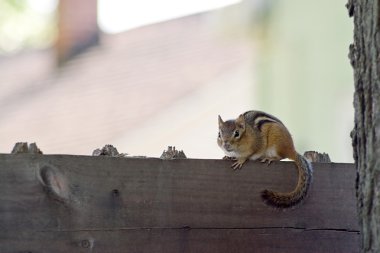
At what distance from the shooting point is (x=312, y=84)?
15.0m

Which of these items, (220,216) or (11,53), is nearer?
(220,216)

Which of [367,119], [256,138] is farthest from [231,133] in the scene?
[367,119]

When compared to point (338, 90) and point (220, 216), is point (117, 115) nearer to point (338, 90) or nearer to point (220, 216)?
point (338, 90)

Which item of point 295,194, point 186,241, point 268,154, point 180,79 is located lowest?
point 186,241

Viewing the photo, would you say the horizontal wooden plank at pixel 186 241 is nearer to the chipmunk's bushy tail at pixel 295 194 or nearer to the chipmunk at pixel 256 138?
the chipmunk's bushy tail at pixel 295 194

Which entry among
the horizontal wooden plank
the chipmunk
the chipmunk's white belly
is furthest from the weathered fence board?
the chipmunk's white belly

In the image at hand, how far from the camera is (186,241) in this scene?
7.11 ft

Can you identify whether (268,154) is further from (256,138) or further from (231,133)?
(231,133)

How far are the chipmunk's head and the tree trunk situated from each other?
1.68m

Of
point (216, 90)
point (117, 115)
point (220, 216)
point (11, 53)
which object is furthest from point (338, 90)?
point (220, 216)

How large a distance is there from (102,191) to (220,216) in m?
0.34

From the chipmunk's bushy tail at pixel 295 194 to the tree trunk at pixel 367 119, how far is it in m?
0.26

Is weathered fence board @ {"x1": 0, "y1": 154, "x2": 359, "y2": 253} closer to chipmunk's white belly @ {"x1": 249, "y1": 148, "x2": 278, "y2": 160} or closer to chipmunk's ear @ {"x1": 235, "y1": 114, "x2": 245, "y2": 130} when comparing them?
chipmunk's white belly @ {"x1": 249, "y1": 148, "x2": 278, "y2": 160}

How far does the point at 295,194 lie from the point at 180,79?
12.9 meters
